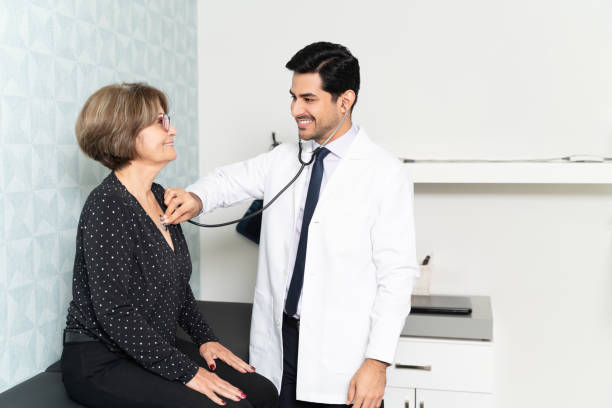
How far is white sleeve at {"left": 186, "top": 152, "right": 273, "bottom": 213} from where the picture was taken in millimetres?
1983

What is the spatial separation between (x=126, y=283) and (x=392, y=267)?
69cm

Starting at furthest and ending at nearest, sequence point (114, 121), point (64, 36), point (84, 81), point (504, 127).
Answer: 1. point (504, 127)
2. point (84, 81)
3. point (64, 36)
4. point (114, 121)

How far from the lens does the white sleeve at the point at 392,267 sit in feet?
5.55

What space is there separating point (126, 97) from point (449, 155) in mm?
1531

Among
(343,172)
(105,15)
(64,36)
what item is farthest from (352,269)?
(105,15)

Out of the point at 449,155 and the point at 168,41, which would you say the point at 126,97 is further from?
the point at 449,155

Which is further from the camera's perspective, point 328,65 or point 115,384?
point 328,65

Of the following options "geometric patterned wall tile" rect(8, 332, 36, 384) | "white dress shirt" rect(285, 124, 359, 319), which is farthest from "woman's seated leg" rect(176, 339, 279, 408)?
"geometric patterned wall tile" rect(8, 332, 36, 384)

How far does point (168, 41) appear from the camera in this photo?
8.64 ft

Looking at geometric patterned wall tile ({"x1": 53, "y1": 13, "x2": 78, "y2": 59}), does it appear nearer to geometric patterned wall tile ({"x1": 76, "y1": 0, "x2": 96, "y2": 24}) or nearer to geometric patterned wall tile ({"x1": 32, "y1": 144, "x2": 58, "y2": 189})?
geometric patterned wall tile ({"x1": 76, "y1": 0, "x2": 96, "y2": 24})

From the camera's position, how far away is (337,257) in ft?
5.79

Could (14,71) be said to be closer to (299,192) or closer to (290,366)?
(299,192)

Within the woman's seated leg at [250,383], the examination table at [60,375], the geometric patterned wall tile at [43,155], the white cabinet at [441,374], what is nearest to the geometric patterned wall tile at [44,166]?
the geometric patterned wall tile at [43,155]

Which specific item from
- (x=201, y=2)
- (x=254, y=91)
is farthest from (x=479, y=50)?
(x=201, y=2)
